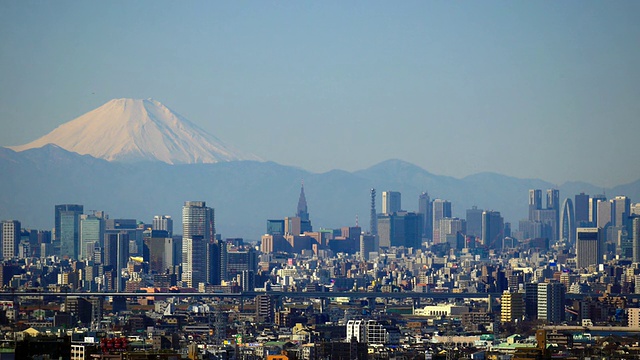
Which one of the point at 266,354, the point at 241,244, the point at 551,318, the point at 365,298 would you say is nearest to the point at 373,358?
the point at 266,354

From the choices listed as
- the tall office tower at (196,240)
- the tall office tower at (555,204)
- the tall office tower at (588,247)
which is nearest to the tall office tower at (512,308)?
the tall office tower at (196,240)

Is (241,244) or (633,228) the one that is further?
(241,244)

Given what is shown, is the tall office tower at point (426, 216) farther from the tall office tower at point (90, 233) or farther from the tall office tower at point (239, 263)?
the tall office tower at point (239, 263)

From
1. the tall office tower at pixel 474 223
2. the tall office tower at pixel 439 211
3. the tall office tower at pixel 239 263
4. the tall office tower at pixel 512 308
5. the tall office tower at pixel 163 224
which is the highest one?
the tall office tower at pixel 439 211

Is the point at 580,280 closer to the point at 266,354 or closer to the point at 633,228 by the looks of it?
the point at 633,228

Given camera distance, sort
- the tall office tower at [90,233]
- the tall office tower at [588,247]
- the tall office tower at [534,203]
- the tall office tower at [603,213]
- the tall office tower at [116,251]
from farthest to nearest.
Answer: the tall office tower at [534,203] < the tall office tower at [603,213] < the tall office tower at [90,233] < the tall office tower at [588,247] < the tall office tower at [116,251]

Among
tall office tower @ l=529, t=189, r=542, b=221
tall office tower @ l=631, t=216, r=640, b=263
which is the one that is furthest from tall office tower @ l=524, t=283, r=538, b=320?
tall office tower @ l=529, t=189, r=542, b=221

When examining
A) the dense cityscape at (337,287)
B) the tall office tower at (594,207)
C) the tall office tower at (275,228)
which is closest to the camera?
the dense cityscape at (337,287)

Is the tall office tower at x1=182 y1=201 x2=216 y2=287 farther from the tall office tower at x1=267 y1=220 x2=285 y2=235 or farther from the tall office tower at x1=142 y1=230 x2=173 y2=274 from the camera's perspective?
the tall office tower at x1=267 y1=220 x2=285 y2=235

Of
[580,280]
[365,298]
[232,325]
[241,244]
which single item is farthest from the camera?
[241,244]
